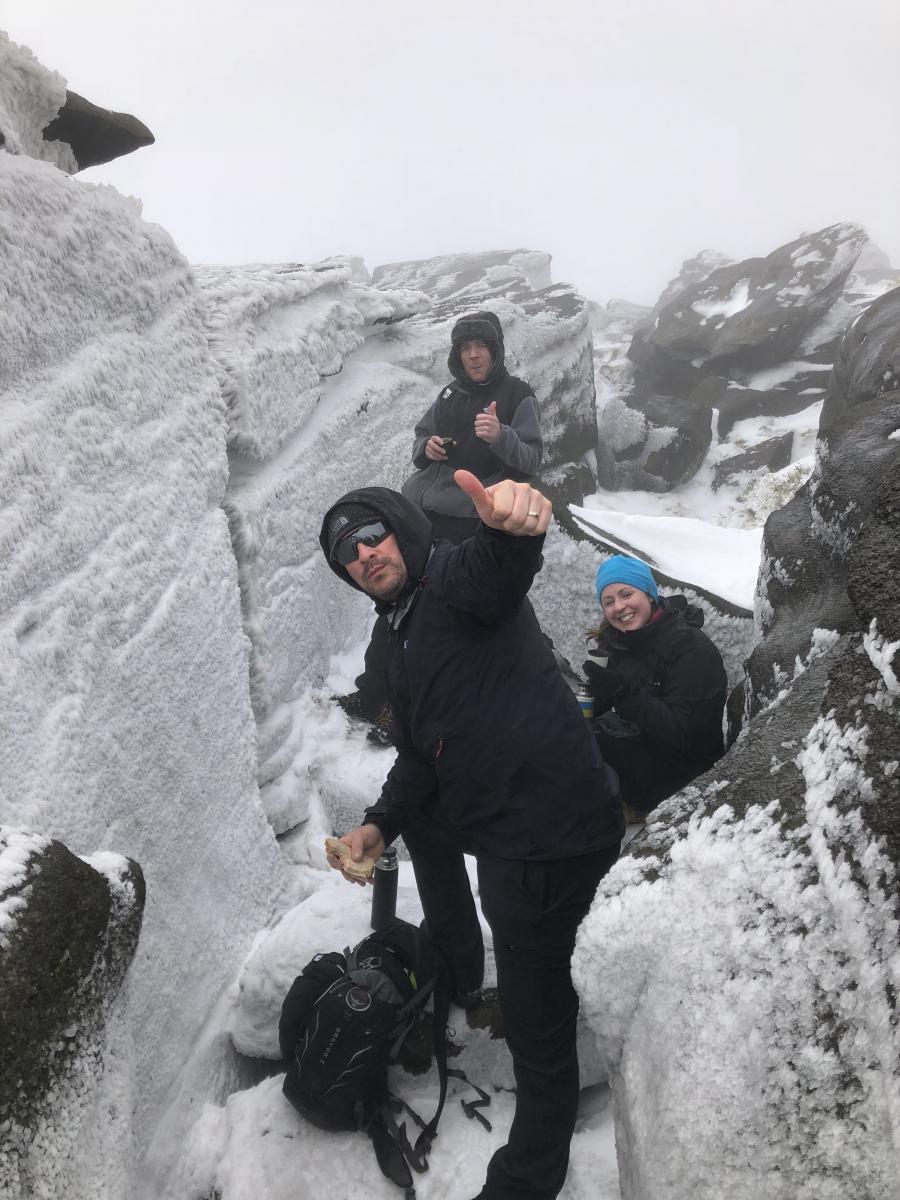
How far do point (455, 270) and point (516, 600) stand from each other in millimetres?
28428

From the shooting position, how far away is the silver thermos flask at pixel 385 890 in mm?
2823

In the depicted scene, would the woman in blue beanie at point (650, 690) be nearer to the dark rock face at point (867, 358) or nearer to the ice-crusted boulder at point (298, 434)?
the ice-crusted boulder at point (298, 434)

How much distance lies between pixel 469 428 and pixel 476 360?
1.46 ft

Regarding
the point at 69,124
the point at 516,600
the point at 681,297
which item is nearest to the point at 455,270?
the point at 681,297

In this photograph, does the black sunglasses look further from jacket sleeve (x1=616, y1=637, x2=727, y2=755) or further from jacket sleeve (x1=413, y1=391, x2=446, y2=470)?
jacket sleeve (x1=413, y1=391, x2=446, y2=470)

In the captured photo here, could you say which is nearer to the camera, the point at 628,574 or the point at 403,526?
the point at 403,526

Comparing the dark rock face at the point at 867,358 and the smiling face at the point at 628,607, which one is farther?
the dark rock face at the point at 867,358

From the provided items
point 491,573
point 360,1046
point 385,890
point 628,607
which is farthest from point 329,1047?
point 628,607

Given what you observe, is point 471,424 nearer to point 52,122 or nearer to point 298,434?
point 298,434

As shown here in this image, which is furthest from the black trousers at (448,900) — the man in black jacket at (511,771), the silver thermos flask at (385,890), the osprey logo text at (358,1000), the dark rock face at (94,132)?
the dark rock face at (94,132)

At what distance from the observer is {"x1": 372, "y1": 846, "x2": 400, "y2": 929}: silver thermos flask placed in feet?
9.26

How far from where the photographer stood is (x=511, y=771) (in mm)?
2035

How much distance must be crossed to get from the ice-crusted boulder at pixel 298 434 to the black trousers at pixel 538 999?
2198 millimetres

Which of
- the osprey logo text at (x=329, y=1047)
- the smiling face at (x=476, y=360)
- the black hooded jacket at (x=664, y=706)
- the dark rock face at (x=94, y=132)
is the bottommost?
the osprey logo text at (x=329, y=1047)
